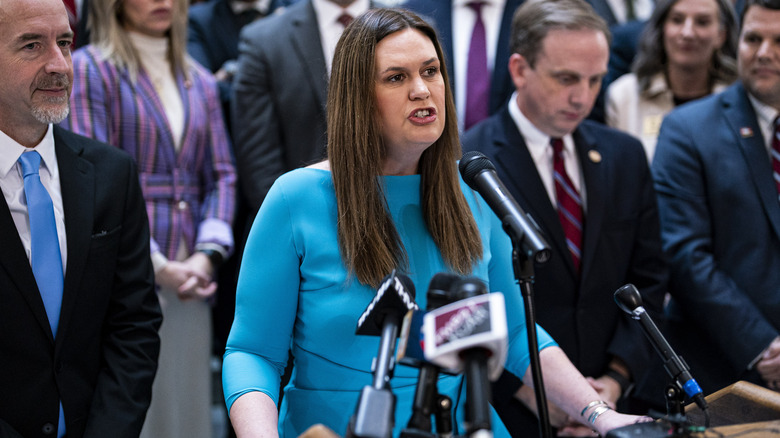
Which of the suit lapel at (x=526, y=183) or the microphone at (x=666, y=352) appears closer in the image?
the microphone at (x=666, y=352)

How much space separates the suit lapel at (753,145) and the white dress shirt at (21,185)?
102 inches

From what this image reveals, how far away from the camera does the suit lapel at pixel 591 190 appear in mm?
3168

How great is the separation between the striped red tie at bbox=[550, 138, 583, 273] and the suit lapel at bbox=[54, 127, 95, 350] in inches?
65.0

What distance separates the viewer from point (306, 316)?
7.39ft

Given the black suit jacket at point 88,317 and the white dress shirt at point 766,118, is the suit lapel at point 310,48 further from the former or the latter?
the white dress shirt at point 766,118

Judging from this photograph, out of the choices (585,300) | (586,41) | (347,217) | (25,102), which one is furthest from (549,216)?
(25,102)

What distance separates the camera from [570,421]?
10.2ft

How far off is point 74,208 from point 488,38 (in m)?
2.24

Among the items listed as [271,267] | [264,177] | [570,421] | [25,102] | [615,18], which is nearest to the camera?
[271,267]

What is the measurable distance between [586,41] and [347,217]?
4.70 feet

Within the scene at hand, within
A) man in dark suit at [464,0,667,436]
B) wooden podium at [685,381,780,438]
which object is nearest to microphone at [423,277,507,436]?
Answer: wooden podium at [685,381,780,438]

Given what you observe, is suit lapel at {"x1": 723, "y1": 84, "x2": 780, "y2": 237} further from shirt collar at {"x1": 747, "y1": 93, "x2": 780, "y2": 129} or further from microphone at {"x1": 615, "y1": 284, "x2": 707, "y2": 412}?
microphone at {"x1": 615, "y1": 284, "x2": 707, "y2": 412}

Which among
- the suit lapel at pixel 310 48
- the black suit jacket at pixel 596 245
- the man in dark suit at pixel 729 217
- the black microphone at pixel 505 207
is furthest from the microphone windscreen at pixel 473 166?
the suit lapel at pixel 310 48

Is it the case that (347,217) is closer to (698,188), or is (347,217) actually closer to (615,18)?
(698,188)
